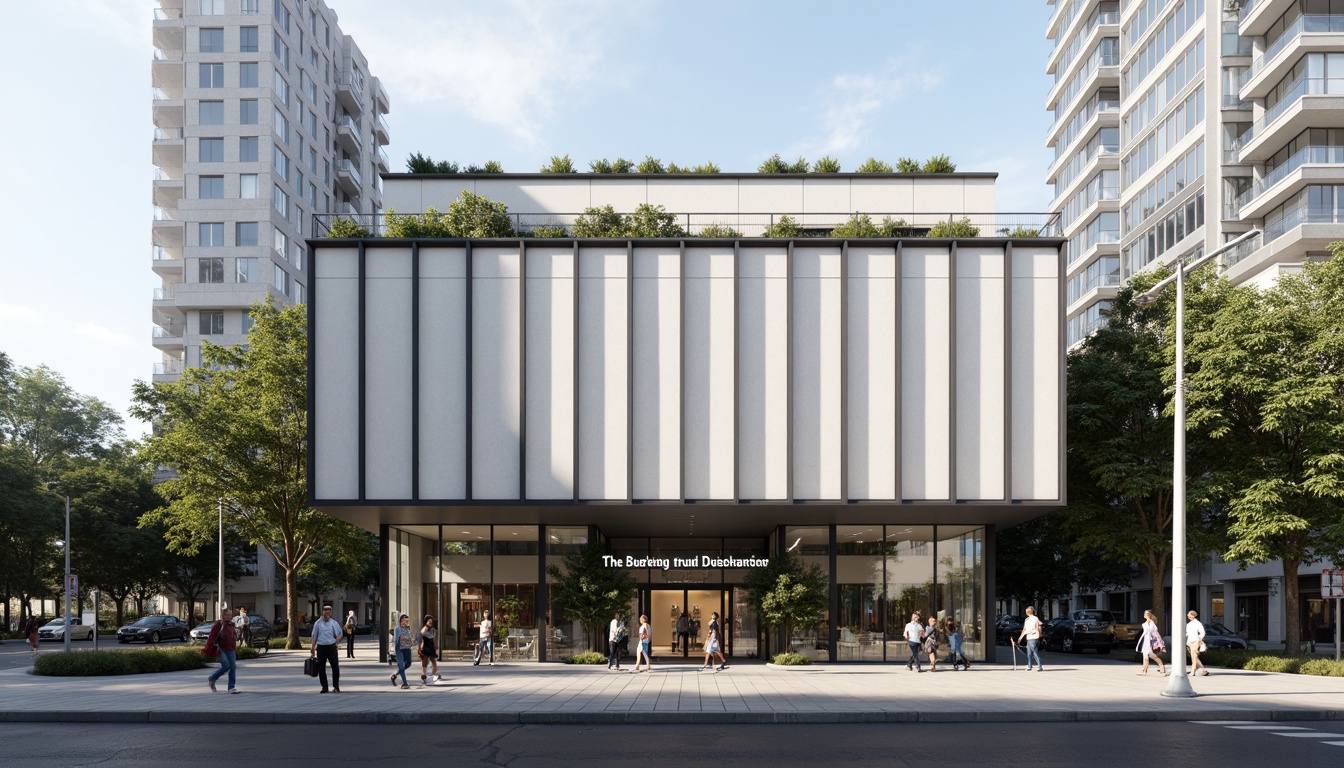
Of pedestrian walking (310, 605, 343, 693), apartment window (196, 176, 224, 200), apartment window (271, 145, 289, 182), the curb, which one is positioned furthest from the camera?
apartment window (271, 145, 289, 182)

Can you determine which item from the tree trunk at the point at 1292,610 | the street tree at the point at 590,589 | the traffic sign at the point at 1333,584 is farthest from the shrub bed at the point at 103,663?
the tree trunk at the point at 1292,610

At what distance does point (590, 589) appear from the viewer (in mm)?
33031

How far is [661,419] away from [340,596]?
3137 inches

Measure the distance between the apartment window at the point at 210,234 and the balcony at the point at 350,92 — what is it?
965 inches

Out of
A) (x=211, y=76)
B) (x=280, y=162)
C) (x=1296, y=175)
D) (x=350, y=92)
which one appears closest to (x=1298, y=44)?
(x=1296, y=175)

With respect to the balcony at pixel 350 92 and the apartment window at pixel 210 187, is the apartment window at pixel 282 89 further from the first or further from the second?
the balcony at pixel 350 92

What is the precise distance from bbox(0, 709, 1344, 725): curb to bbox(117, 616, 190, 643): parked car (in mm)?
38547

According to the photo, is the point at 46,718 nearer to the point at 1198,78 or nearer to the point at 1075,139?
the point at 1198,78

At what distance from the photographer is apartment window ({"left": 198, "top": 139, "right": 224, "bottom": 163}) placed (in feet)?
270

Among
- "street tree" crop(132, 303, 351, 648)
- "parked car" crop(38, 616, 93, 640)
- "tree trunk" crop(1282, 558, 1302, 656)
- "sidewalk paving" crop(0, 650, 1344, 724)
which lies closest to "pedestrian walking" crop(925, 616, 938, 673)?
"sidewalk paving" crop(0, 650, 1344, 724)

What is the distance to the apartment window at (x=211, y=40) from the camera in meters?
82.4

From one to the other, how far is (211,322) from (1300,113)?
7341 cm

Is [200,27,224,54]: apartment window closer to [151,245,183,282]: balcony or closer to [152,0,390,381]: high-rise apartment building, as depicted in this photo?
[152,0,390,381]: high-rise apartment building

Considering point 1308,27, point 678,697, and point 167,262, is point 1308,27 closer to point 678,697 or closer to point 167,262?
point 678,697
